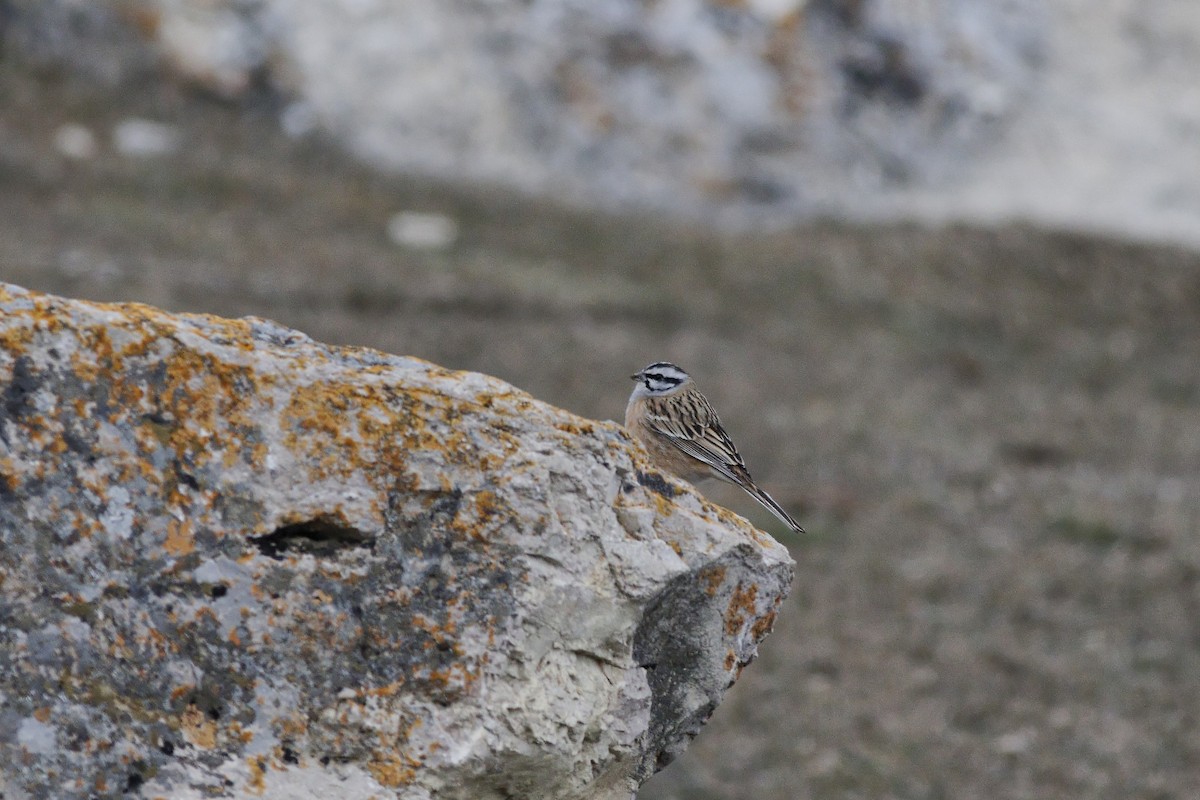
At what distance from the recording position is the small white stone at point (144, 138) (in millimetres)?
26891

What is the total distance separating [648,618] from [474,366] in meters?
14.3

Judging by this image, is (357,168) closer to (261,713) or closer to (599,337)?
(599,337)

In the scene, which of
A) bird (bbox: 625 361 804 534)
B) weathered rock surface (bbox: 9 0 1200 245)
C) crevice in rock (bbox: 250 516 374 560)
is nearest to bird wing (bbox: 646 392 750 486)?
bird (bbox: 625 361 804 534)

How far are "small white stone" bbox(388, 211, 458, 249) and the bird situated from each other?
1802 cm

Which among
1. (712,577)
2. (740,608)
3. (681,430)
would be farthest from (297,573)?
(681,430)

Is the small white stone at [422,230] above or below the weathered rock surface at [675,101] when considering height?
below

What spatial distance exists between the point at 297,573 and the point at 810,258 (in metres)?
23.3

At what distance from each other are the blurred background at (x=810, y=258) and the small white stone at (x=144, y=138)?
4.7 inches

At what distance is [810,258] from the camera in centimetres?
2694

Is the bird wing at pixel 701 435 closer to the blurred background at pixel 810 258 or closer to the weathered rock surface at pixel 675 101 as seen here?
the blurred background at pixel 810 258

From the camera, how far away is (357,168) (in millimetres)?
28328

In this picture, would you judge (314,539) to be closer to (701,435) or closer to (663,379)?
(701,435)

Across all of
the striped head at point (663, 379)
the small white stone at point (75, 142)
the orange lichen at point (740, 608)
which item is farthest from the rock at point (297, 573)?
the small white stone at point (75, 142)

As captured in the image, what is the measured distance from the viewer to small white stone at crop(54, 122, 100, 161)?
26156mm
